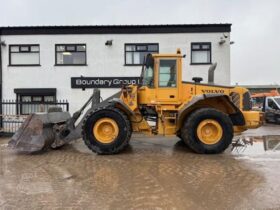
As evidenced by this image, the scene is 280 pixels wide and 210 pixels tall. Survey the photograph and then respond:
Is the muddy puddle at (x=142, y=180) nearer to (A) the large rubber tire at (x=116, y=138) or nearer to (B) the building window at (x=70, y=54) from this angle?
(A) the large rubber tire at (x=116, y=138)

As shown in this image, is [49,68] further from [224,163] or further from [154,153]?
[224,163]

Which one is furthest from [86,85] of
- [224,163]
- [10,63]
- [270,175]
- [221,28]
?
[270,175]

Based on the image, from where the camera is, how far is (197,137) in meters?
10.3

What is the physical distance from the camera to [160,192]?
632 centimetres

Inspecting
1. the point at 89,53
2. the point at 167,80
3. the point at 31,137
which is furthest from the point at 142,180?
the point at 89,53

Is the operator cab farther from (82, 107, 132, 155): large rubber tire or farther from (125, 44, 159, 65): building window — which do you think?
(125, 44, 159, 65): building window

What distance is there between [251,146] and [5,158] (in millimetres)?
7343

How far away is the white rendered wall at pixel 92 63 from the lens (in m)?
20.7

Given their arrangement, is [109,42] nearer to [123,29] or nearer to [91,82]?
[123,29]

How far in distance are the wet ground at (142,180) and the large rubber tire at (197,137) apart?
0.92 ft

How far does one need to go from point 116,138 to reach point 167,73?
2.35 m

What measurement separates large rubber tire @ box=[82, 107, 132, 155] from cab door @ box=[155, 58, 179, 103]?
1.25 m

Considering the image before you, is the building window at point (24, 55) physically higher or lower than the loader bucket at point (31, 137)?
higher

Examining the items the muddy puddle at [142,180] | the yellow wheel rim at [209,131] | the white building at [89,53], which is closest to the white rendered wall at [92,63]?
the white building at [89,53]
